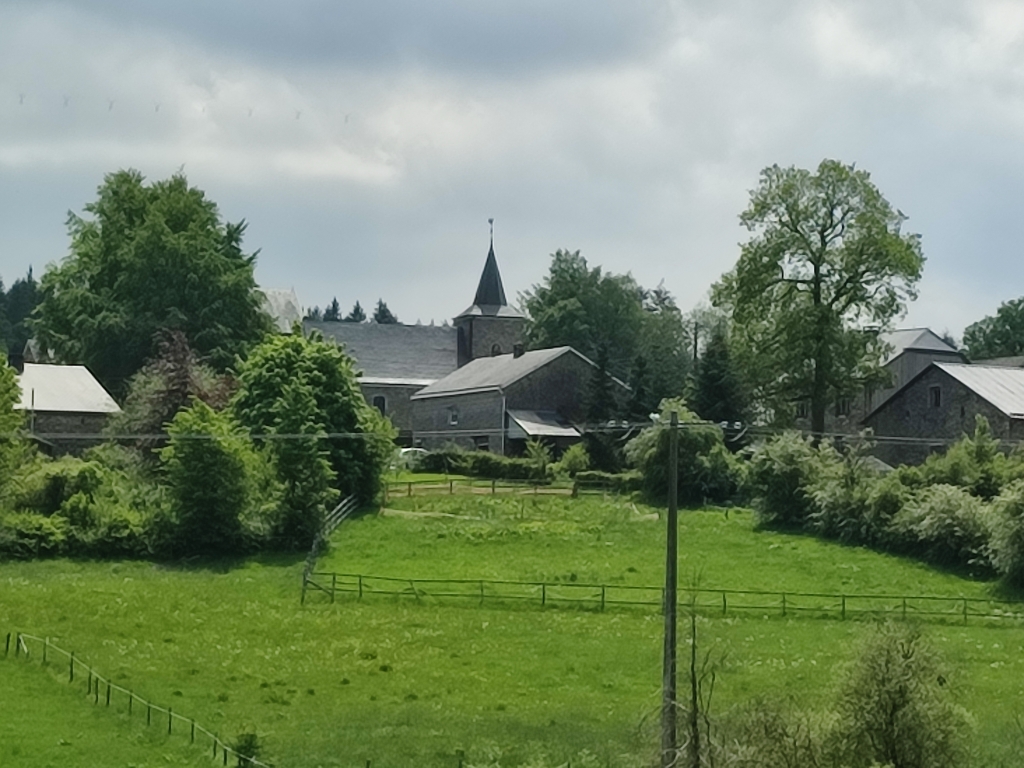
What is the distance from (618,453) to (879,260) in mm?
14919

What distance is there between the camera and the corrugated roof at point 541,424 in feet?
234

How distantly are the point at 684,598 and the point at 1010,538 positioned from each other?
9.98m

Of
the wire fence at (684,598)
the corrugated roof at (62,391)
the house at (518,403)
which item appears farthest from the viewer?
the house at (518,403)

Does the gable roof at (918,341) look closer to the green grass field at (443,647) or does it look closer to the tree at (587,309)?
the tree at (587,309)

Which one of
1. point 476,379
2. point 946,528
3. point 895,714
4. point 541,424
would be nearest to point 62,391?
point 541,424

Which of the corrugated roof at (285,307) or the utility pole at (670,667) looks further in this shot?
the corrugated roof at (285,307)

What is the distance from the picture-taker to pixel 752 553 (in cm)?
4419

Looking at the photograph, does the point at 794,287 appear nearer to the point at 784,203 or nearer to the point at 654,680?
the point at 784,203

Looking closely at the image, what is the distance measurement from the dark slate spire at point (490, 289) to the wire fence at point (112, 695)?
231 ft

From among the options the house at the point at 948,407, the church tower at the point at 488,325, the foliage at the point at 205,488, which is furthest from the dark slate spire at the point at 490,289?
the foliage at the point at 205,488

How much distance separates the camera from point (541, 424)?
7275 cm

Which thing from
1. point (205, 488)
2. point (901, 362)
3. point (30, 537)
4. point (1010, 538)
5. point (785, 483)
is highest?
point (901, 362)

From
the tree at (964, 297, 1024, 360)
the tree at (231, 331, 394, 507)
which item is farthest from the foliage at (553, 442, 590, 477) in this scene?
the tree at (964, 297, 1024, 360)

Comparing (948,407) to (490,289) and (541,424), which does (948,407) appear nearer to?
(541,424)
